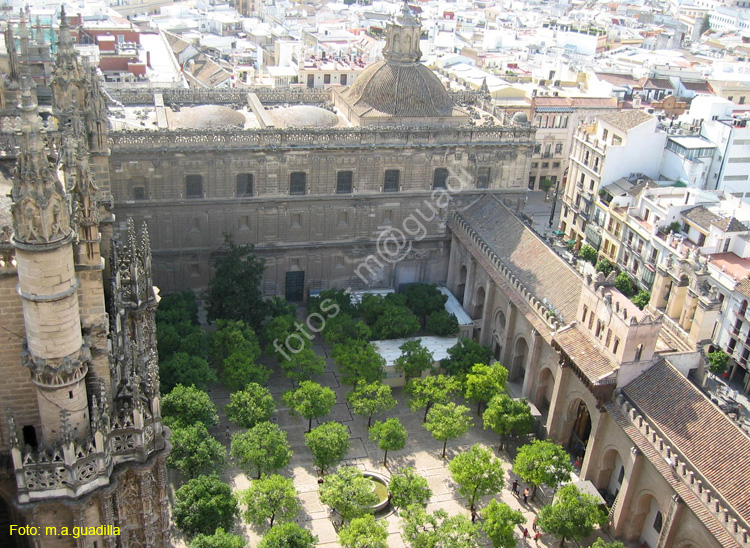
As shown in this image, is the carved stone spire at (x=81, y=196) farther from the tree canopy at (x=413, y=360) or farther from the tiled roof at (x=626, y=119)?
the tiled roof at (x=626, y=119)

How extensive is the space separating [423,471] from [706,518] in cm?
1649

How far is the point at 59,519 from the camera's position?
2169 cm

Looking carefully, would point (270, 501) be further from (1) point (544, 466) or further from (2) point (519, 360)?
(2) point (519, 360)

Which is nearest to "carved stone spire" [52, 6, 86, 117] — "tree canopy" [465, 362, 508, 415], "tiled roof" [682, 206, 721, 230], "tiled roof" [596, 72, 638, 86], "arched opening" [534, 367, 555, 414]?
"tree canopy" [465, 362, 508, 415]

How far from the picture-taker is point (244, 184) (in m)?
59.6

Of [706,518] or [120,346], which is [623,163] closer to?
[706,518]

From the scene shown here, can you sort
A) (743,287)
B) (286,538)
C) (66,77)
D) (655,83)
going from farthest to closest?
(655,83) < (743,287) < (286,538) < (66,77)

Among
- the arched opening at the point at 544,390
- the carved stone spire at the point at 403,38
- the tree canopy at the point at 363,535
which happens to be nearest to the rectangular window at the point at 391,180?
the carved stone spire at the point at 403,38

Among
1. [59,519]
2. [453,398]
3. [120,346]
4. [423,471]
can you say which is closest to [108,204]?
[120,346]

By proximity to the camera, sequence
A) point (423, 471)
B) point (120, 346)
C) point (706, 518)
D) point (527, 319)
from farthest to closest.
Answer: point (527, 319) < point (423, 471) < point (706, 518) < point (120, 346)

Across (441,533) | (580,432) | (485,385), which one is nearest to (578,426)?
(580,432)

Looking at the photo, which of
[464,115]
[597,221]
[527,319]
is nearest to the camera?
[527,319]

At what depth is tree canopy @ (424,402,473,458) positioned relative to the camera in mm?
45688

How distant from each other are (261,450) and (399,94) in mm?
32730
